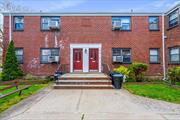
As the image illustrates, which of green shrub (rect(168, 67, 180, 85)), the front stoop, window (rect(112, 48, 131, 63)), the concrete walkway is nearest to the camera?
the concrete walkway

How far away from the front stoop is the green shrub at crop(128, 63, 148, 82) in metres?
3.20

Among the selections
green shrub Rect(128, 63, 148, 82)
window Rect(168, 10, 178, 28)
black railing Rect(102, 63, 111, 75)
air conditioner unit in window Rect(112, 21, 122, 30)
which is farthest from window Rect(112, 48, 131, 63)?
window Rect(168, 10, 178, 28)

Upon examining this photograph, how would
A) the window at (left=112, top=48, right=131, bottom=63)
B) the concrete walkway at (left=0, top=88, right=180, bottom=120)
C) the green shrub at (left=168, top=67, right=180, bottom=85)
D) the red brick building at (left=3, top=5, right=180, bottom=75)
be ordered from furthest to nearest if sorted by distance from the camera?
the window at (left=112, top=48, right=131, bottom=63) → the red brick building at (left=3, top=5, right=180, bottom=75) → the green shrub at (left=168, top=67, right=180, bottom=85) → the concrete walkway at (left=0, top=88, right=180, bottom=120)

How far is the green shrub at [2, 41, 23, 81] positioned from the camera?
15.3 metres

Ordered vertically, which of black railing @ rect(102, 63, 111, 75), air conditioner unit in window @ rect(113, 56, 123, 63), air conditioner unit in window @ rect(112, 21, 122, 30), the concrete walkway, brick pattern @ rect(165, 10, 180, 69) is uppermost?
air conditioner unit in window @ rect(112, 21, 122, 30)

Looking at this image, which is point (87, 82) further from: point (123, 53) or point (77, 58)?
point (123, 53)

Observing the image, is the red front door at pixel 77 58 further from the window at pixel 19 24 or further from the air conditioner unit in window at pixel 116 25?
the window at pixel 19 24

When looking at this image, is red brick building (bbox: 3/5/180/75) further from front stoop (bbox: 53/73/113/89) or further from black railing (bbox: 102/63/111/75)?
front stoop (bbox: 53/73/113/89)

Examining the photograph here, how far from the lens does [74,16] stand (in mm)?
17047

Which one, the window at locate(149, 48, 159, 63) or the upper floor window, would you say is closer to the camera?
the upper floor window

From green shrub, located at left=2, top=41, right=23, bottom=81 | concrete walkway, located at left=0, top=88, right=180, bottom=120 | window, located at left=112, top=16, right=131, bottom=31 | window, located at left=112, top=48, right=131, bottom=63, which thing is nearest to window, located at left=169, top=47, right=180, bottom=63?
window, located at left=112, top=48, right=131, bottom=63

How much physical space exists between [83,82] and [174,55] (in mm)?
8840

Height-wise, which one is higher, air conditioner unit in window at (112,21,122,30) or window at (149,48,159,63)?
air conditioner unit in window at (112,21,122,30)

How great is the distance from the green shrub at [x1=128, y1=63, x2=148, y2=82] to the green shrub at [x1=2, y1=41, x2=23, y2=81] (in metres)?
9.79
